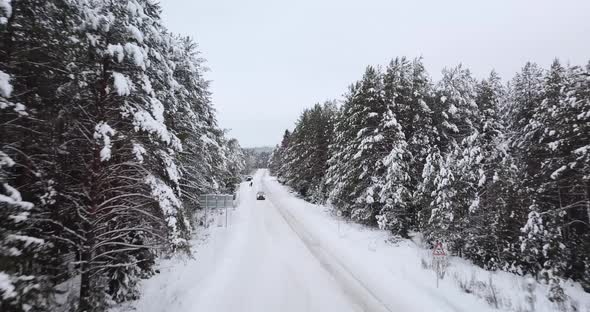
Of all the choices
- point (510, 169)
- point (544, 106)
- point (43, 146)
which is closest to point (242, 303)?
point (43, 146)

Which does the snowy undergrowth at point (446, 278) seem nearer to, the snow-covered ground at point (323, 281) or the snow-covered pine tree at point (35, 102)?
the snow-covered ground at point (323, 281)

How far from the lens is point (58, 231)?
6.86 meters

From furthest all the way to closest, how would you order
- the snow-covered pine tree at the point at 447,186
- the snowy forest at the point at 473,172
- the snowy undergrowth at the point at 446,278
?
the snow-covered pine tree at the point at 447,186, the snowy forest at the point at 473,172, the snowy undergrowth at the point at 446,278

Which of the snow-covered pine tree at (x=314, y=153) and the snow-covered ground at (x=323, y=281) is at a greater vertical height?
the snow-covered pine tree at (x=314, y=153)

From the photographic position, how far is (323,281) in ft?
34.0

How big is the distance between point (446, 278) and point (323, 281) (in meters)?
4.67

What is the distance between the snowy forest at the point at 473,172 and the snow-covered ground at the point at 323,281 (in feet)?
4.59

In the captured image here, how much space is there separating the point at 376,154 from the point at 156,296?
586 inches

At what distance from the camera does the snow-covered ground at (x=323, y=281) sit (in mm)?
8438

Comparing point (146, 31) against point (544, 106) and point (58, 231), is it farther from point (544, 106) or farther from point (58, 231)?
point (544, 106)

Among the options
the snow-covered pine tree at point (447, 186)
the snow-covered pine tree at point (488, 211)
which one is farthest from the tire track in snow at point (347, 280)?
the snow-covered pine tree at point (488, 211)

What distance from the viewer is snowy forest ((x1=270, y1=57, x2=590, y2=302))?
1201cm

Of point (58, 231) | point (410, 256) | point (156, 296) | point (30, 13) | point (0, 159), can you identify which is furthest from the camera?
point (410, 256)

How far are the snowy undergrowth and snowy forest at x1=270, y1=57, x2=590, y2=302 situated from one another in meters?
0.80
